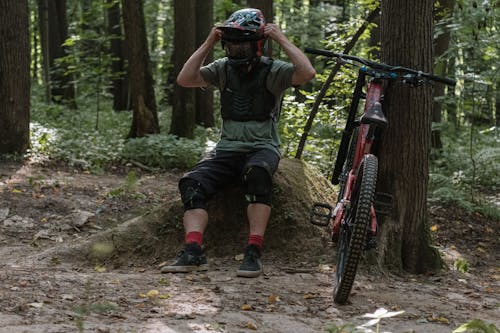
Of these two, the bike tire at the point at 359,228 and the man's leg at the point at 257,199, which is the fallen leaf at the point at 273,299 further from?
the man's leg at the point at 257,199

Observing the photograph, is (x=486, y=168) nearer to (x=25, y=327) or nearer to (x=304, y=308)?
(x=304, y=308)

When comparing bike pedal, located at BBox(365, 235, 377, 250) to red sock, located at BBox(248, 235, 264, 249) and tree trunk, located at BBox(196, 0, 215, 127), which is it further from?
tree trunk, located at BBox(196, 0, 215, 127)

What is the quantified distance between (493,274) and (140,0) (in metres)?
8.79

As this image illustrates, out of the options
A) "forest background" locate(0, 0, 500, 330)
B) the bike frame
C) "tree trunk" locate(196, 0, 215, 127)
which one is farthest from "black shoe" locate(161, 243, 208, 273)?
"tree trunk" locate(196, 0, 215, 127)

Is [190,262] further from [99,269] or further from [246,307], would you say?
[246,307]

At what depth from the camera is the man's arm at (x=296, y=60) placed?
210 inches

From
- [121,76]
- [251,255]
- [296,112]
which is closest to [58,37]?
[121,76]

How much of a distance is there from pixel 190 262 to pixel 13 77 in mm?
6744

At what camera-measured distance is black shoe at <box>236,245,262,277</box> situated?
16.2 ft

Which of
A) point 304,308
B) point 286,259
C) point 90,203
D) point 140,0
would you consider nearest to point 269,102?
point 286,259

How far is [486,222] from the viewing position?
8117 mm

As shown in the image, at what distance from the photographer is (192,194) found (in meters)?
5.31

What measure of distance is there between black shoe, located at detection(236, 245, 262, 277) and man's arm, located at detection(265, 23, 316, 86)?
1.45 metres

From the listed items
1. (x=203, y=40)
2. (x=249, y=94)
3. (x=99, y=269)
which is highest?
(x=203, y=40)
